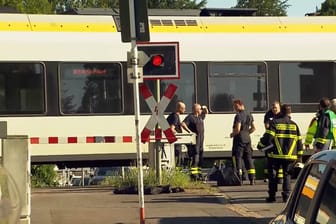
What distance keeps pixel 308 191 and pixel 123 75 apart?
14289 mm

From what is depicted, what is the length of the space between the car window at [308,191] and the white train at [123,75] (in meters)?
13.6

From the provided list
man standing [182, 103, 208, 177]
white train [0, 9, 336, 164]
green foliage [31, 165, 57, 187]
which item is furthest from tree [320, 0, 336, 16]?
man standing [182, 103, 208, 177]

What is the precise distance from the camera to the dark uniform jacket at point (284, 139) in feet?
46.9

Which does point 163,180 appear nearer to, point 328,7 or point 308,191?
point 308,191

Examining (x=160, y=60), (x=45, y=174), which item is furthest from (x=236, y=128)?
(x=160, y=60)

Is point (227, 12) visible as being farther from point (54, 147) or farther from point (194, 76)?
point (54, 147)

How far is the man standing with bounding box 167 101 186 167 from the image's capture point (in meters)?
19.1

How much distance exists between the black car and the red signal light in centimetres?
660

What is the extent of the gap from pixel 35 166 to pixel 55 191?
305 cm

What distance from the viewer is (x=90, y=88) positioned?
65.1 feet

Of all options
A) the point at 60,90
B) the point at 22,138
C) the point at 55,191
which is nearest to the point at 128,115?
the point at 60,90

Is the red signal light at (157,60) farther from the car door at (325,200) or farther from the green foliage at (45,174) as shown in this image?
the green foliage at (45,174)

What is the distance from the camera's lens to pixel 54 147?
19.2m

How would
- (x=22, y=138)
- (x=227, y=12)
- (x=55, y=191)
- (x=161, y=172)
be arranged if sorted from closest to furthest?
1. (x=22, y=138)
2. (x=161, y=172)
3. (x=55, y=191)
4. (x=227, y=12)
